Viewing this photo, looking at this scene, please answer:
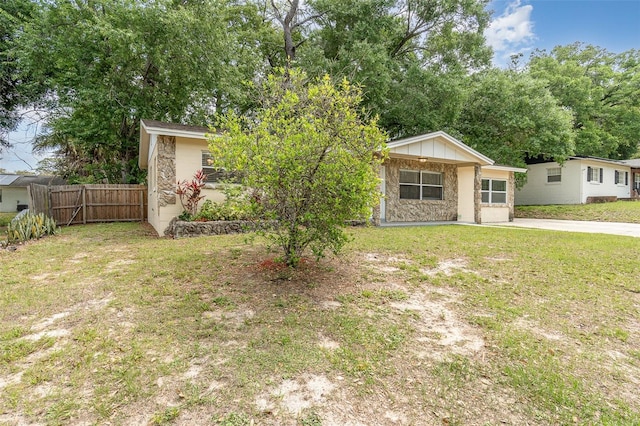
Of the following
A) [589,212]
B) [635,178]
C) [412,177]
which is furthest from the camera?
[635,178]

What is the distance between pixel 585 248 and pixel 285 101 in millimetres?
7739

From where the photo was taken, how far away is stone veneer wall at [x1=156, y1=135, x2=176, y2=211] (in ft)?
31.7

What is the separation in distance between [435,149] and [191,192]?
940cm

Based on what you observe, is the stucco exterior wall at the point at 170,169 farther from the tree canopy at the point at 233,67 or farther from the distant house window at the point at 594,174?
the distant house window at the point at 594,174

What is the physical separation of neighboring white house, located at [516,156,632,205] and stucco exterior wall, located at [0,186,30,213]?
39.8 m

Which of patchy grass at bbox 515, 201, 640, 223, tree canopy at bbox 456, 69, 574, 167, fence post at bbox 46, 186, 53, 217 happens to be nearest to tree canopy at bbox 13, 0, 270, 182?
fence post at bbox 46, 186, 53, 217

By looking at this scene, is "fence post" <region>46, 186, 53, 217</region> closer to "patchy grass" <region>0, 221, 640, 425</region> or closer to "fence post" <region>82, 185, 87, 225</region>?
"fence post" <region>82, 185, 87, 225</region>

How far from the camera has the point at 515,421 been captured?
2170mm

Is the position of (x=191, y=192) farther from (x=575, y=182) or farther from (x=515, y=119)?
(x=575, y=182)

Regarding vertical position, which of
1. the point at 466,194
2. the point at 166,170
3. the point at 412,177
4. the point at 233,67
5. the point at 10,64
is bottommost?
the point at 466,194

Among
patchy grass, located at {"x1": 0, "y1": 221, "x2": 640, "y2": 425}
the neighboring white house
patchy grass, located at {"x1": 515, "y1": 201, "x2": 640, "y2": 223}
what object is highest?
the neighboring white house

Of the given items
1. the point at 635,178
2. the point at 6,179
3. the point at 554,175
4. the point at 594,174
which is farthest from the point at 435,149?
the point at 6,179

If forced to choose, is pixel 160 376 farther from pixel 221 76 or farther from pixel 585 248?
pixel 221 76

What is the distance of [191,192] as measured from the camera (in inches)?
388
